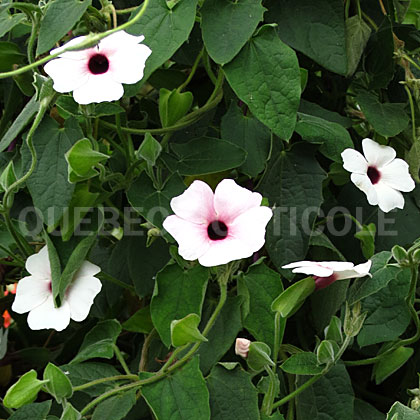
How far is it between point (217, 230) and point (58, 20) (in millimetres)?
224

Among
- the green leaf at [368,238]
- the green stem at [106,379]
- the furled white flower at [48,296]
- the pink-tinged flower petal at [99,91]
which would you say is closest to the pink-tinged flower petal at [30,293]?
the furled white flower at [48,296]

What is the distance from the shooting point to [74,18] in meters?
0.64

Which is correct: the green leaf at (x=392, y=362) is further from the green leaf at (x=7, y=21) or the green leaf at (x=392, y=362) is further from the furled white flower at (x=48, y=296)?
the green leaf at (x=7, y=21)

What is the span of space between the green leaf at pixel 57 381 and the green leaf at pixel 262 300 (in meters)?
0.16

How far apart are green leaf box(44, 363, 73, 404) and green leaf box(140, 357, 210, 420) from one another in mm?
69

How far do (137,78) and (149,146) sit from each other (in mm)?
72

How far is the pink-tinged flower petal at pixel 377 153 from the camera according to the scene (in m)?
0.77

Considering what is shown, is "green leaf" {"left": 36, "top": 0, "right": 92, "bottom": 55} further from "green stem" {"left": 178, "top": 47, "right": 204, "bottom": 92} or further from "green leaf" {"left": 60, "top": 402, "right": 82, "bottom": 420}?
"green leaf" {"left": 60, "top": 402, "right": 82, "bottom": 420}

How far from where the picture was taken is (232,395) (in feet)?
2.15

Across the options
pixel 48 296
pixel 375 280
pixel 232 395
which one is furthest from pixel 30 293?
pixel 375 280

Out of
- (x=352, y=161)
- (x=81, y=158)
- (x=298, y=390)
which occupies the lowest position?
(x=298, y=390)

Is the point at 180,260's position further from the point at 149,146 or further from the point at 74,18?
the point at 74,18

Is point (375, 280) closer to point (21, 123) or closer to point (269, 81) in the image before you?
point (269, 81)

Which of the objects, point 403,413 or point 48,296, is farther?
point 48,296
